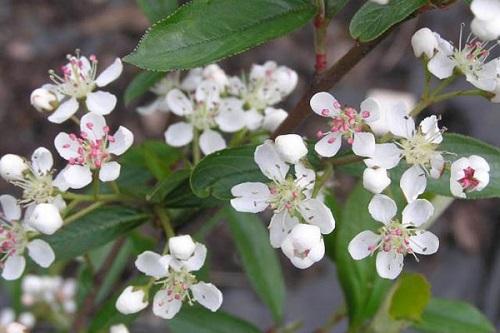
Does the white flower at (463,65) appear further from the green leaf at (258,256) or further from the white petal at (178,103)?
the green leaf at (258,256)

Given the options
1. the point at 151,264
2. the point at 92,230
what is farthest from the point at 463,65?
the point at 92,230

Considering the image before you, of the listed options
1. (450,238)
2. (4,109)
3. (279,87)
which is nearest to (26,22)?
(4,109)

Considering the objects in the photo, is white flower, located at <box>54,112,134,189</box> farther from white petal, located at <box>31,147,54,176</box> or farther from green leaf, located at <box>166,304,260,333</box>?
green leaf, located at <box>166,304,260,333</box>

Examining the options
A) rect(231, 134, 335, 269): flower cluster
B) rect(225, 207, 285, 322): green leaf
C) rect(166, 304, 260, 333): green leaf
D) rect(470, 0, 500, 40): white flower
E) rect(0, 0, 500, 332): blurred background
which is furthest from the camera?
Result: rect(0, 0, 500, 332): blurred background

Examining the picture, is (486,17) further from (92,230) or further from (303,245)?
(92,230)


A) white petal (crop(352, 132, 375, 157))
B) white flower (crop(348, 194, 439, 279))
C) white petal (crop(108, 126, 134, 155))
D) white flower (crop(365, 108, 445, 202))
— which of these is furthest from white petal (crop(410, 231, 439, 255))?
white petal (crop(108, 126, 134, 155))

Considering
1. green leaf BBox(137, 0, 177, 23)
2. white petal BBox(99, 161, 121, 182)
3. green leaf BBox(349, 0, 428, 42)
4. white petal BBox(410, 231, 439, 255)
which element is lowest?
white petal BBox(410, 231, 439, 255)

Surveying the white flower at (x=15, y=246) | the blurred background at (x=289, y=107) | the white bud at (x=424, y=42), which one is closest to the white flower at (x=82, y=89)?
the white flower at (x=15, y=246)
